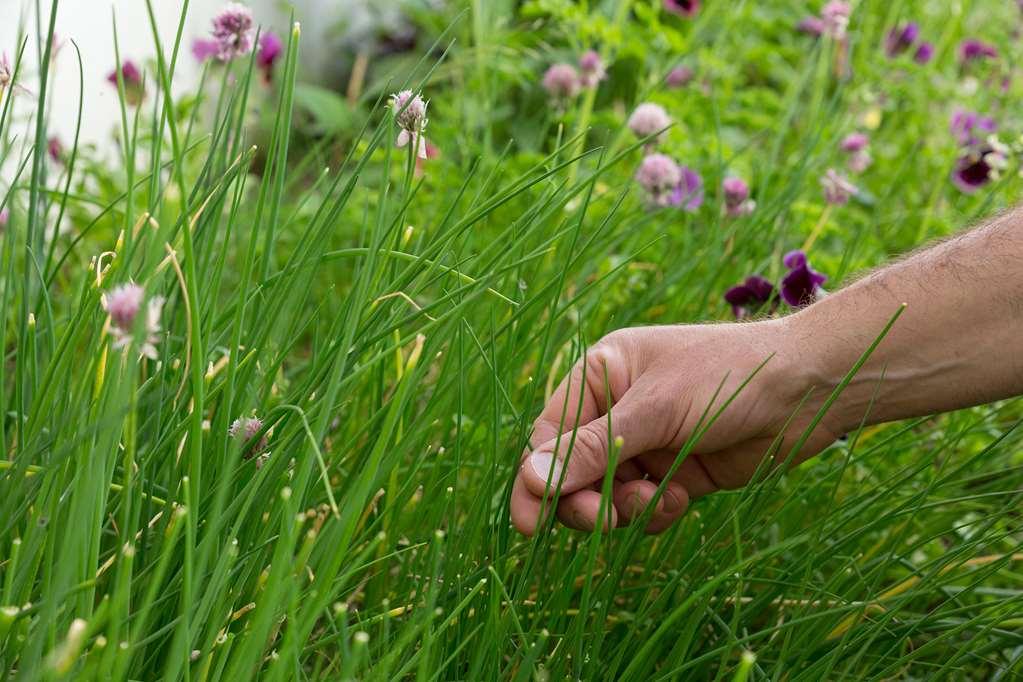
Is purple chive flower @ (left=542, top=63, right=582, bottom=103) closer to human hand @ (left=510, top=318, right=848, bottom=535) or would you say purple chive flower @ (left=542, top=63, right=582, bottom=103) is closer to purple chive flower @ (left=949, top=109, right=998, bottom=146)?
purple chive flower @ (left=949, top=109, right=998, bottom=146)

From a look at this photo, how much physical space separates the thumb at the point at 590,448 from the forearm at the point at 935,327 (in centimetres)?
18

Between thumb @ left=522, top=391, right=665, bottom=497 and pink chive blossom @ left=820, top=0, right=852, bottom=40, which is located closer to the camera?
thumb @ left=522, top=391, right=665, bottom=497

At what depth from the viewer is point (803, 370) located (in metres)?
1.19

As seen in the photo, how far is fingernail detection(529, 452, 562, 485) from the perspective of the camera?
1109 millimetres

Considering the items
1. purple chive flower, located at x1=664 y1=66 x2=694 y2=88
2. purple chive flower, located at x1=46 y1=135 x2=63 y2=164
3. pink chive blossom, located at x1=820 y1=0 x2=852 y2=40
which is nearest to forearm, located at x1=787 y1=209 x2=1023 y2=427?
pink chive blossom, located at x1=820 y1=0 x2=852 y2=40

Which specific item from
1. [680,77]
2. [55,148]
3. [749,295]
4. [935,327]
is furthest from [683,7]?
[935,327]

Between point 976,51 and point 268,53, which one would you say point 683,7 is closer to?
point 976,51

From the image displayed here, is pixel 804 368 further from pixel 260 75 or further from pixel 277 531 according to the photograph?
pixel 260 75

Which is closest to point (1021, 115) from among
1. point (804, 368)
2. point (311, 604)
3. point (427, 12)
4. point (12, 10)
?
point (427, 12)

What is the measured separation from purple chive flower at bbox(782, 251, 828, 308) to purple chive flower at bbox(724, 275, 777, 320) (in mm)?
27

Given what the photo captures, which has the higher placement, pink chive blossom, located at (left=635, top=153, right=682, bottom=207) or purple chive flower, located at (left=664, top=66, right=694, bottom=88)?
pink chive blossom, located at (left=635, top=153, right=682, bottom=207)

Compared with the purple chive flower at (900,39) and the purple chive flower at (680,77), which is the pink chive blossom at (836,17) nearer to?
the purple chive flower at (680,77)

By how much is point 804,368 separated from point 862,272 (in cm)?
25

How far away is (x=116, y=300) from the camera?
63 centimetres
